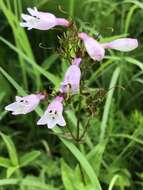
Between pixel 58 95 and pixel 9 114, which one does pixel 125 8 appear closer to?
pixel 9 114

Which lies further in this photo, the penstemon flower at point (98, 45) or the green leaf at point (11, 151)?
the green leaf at point (11, 151)

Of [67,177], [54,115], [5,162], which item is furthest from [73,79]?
[5,162]

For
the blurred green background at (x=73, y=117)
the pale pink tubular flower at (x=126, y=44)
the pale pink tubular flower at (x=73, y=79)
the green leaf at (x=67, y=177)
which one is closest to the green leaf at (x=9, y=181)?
the blurred green background at (x=73, y=117)

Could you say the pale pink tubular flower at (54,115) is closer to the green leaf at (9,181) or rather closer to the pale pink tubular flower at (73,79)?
the pale pink tubular flower at (73,79)

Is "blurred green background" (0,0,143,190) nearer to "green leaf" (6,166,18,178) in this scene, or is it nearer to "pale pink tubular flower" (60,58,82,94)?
"green leaf" (6,166,18,178)

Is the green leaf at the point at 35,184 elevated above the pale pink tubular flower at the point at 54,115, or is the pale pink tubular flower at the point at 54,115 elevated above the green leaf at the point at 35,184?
the pale pink tubular flower at the point at 54,115

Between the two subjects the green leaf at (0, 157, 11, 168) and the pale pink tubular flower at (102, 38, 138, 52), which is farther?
the green leaf at (0, 157, 11, 168)

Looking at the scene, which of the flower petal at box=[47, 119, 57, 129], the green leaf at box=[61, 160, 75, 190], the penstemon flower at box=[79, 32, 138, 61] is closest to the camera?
the penstemon flower at box=[79, 32, 138, 61]

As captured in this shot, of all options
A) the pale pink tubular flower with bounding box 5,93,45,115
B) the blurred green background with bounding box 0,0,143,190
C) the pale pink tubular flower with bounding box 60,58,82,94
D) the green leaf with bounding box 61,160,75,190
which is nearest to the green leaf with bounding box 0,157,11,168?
the blurred green background with bounding box 0,0,143,190

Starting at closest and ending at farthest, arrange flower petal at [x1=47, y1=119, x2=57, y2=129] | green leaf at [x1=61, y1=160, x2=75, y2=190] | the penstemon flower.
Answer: the penstemon flower < flower petal at [x1=47, y1=119, x2=57, y2=129] < green leaf at [x1=61, y1=160, x2=75, y2=190]
